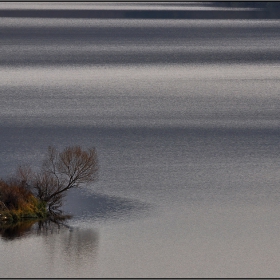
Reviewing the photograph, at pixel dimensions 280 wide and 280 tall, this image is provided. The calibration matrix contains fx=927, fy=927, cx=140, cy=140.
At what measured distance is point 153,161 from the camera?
39969 mm

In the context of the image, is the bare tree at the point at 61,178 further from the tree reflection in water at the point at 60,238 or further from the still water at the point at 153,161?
the tree reflection in water at the point at 60,238

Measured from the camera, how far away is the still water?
27344mm

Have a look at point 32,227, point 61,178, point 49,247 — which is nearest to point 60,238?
point 49,247

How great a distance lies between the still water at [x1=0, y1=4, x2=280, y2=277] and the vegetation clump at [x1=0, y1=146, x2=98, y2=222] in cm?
78

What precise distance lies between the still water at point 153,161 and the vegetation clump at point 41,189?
776mm

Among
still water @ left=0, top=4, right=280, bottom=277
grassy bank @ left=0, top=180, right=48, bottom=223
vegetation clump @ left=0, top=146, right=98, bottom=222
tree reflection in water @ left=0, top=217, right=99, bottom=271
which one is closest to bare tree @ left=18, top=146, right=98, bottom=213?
vegetation clump @ left=0, top=146, right=98, bottom=222

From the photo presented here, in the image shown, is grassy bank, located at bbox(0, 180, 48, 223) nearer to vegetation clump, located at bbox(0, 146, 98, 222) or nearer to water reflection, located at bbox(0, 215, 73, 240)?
vegetation clump, located at bbox(0, 146, 98, 222)

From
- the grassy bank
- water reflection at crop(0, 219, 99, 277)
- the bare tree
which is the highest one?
the bare tree

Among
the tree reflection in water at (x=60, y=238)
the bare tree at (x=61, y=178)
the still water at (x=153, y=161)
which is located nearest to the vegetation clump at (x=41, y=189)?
the bare tree at (x=61, y=178)

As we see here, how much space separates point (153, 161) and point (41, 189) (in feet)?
29.7

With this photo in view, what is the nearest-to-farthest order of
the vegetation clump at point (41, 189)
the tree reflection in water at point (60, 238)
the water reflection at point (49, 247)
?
the water reflection at point (49, 247)
the tree reflection in water at point (60, 238)
the vegetation clump at point (41, 189)

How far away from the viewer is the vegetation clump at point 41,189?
30688 millimetres

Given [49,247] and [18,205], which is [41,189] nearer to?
[18,205]

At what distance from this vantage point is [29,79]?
7312 cm
